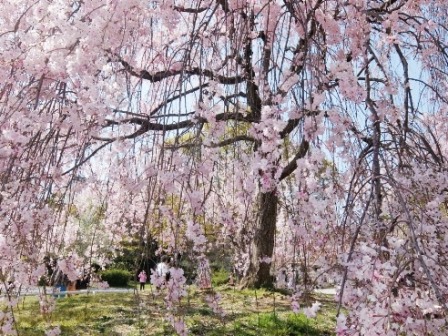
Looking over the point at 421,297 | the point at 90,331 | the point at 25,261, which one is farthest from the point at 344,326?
the point at 90,331

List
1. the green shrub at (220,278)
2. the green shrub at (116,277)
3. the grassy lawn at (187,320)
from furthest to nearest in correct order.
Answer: the green shrub at (116,277) < the green shrub at (220,278) < the grassy lawn at (187,320)

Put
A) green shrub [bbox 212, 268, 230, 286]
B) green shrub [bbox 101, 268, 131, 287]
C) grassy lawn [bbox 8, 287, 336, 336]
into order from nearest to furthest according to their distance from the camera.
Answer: grassy lawn [bbox 8, 287, 336, 336]
green shrub [bbox 212, 268, 230, 286]
green shrub [bbox 101, 268, 131, 287]

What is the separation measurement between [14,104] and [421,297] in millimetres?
1811

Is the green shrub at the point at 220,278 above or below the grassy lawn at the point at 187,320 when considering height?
above

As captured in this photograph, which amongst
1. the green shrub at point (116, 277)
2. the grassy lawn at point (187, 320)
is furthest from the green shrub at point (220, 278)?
the grassy lawn at point (187, 320)

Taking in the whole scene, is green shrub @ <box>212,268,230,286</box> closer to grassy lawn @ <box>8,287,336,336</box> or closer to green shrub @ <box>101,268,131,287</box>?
green shrub @ <box>101,268,131,287</box>

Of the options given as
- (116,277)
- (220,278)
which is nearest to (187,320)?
(220,278)

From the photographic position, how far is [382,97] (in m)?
3.09

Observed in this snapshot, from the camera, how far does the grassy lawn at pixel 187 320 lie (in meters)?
4.44

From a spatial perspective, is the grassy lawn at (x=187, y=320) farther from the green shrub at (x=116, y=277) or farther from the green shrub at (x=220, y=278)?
the green shrub at (x=116, y=277)

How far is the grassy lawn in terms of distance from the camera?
4.44 meters

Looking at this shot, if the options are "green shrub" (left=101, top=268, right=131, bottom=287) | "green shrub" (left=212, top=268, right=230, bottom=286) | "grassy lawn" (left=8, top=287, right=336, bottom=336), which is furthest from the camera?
"green shrub" (left=101, top=268, right=131, bottom=287)

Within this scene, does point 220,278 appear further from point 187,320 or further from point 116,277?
point 187,320

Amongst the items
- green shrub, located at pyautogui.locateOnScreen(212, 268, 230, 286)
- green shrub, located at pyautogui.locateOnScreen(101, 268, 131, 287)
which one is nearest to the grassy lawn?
green shrub, located at pyautogui.locateOnScreen(212, 268, 230, 286)
